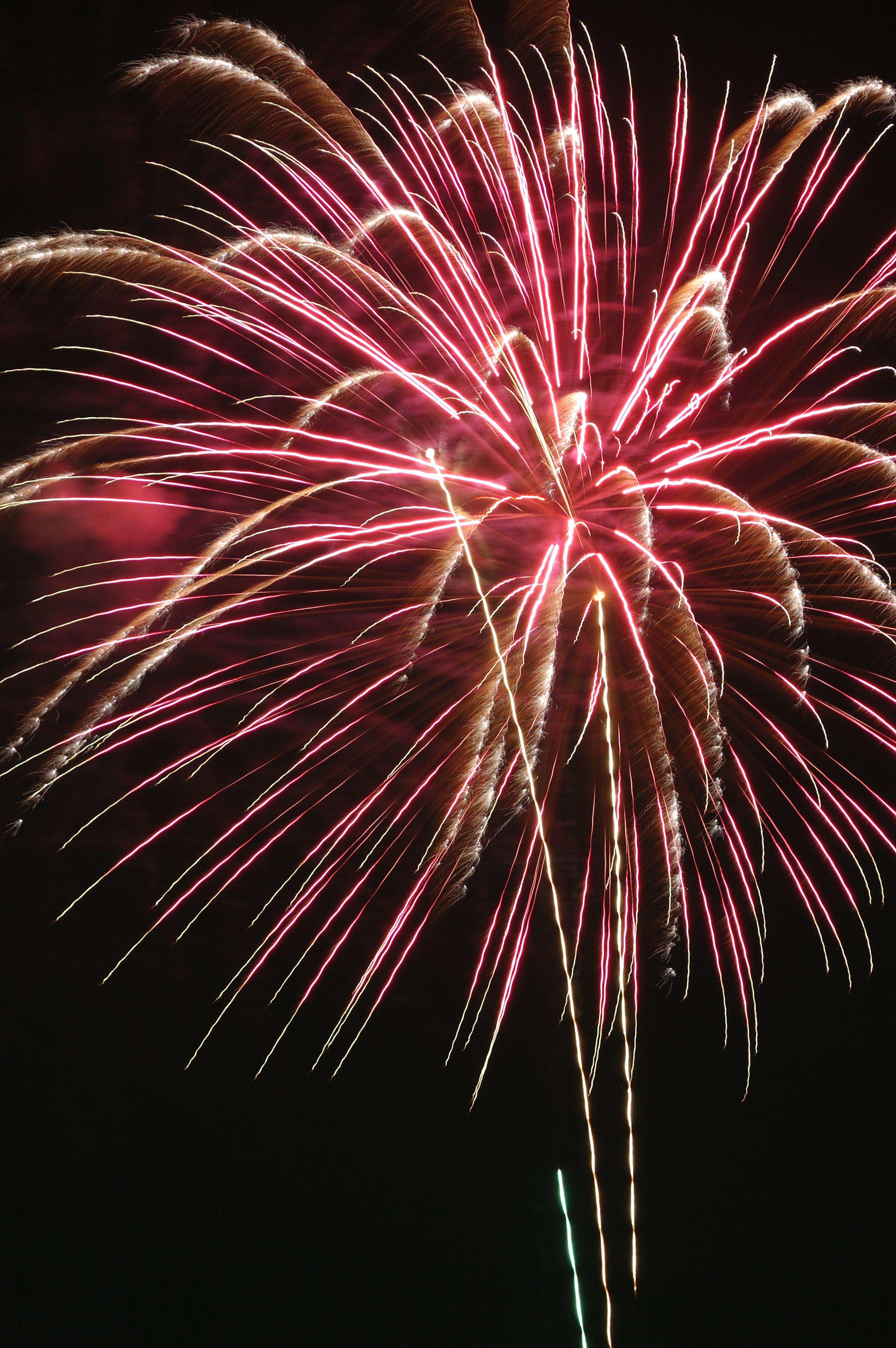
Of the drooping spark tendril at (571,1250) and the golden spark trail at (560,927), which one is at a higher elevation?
the golden spark trail at (560,927)

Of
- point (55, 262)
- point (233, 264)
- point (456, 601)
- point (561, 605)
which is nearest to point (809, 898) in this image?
point (561, 605)

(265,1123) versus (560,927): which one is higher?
(560,927)

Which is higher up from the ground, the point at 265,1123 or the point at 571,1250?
the point at 265,1123

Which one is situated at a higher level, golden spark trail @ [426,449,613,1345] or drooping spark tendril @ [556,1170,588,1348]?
golden spark trail @ [426,449,613,1345]

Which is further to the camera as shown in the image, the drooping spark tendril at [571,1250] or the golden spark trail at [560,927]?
the drooping spark tendril at [571,1250]

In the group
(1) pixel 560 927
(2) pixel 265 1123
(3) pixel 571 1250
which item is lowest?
(3) pixel 571 1250

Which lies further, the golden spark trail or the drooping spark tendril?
the drooping spark tendril

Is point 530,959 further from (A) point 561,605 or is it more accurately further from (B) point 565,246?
(B) point 565,246

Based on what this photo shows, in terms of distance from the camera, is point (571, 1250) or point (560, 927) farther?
point (571, 1250)
